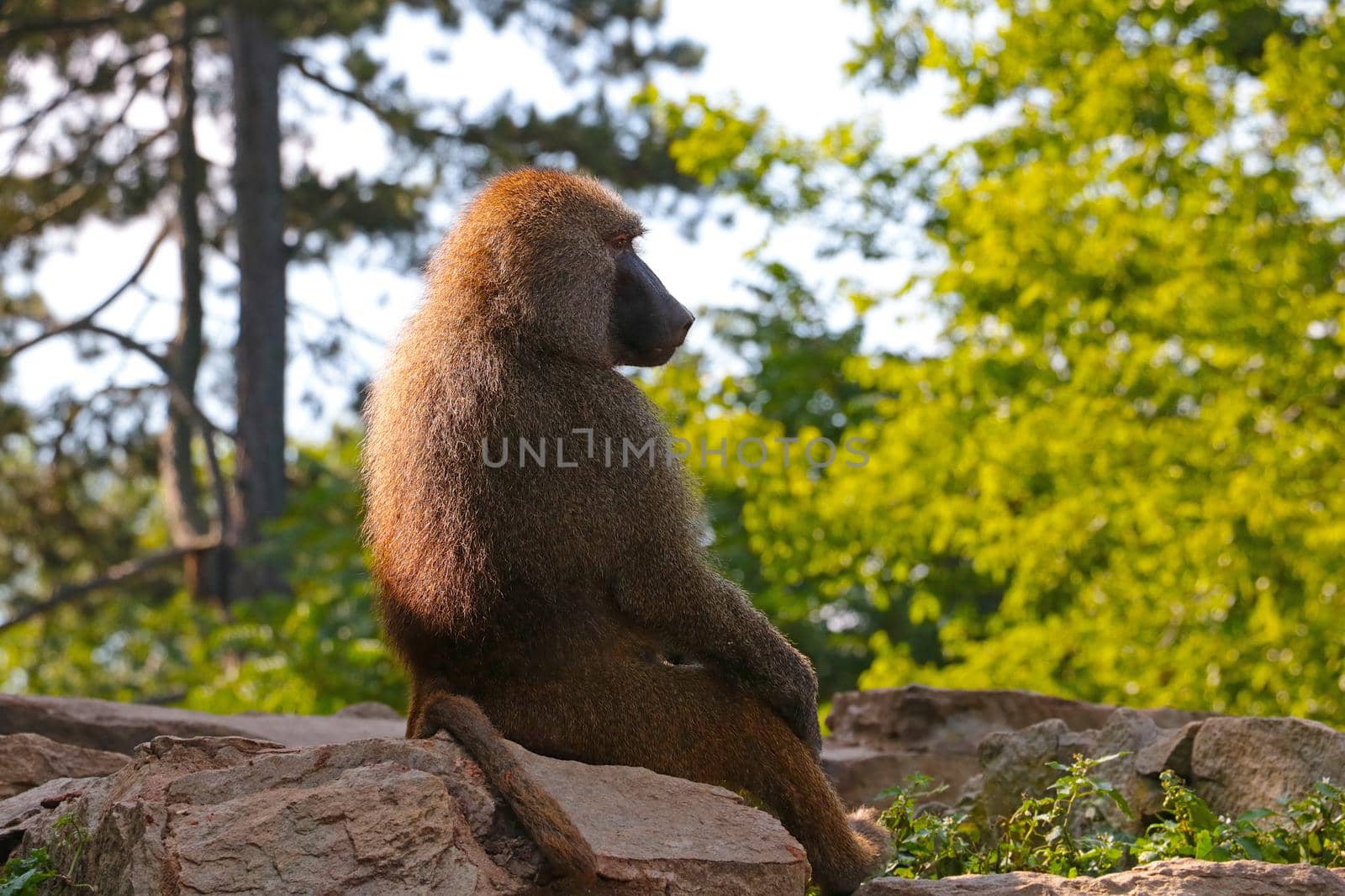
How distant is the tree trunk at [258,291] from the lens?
13070 millimetres

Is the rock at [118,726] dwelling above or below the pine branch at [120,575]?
below

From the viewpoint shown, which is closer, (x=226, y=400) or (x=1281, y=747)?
(x=1281, y=747)

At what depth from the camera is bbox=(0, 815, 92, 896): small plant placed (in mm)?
2982

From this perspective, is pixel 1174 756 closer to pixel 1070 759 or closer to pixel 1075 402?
pixel 1070 759

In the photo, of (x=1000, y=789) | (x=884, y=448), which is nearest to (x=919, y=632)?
(x=884, y=448)

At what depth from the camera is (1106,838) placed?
3686mm

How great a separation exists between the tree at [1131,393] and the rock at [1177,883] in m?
5.13

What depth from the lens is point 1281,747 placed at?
4.17 m

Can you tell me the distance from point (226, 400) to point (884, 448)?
327 inches

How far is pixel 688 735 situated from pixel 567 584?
19.4 inches

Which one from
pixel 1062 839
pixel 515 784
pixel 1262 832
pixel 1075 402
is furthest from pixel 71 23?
pixel 1262 832

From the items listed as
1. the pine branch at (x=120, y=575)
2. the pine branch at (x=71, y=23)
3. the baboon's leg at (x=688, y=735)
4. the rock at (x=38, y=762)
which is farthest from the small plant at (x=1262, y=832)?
the pine branch at (x=71, y=23)

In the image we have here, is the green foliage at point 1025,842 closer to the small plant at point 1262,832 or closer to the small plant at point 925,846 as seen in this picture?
the small plant at point 925,846

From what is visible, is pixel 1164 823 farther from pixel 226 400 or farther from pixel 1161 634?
pixel 226 400
